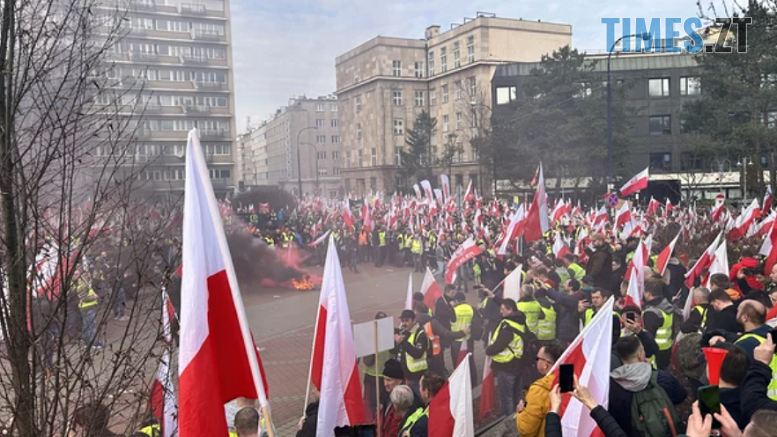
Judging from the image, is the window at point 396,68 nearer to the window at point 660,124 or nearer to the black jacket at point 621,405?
the window at point 660,124

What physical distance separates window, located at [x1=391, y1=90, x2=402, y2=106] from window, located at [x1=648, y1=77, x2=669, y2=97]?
20559mm

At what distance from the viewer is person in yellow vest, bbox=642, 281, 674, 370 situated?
6586 mm

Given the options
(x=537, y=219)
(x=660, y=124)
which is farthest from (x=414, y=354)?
(x=660, y=124)

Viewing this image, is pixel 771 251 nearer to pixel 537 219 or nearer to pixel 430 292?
pixel 537 219

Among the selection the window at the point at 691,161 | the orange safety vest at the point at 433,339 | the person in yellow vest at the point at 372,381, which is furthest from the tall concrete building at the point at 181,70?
the window at the point at 691,161

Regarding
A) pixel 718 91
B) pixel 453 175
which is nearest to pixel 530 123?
pixel 718 91

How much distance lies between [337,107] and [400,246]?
101ft

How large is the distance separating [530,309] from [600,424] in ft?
14.4

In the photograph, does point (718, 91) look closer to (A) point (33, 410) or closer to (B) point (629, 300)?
(B) point (629, 300)

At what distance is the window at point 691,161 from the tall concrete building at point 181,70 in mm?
28631

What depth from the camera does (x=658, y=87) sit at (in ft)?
169

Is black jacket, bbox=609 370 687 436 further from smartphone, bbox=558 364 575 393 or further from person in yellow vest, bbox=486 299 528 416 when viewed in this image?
person in yellow vest, bbox=486 299 528 416

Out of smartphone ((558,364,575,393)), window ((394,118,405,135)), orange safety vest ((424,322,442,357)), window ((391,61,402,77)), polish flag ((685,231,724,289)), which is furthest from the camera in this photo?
window ((394,118,405,135))

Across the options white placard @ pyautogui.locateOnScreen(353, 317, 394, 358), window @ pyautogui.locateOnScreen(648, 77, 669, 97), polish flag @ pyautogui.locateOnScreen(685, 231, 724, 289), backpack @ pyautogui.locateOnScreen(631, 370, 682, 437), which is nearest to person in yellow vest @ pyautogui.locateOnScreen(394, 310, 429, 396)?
white placard @ pyautogui.locateOnScreen(353, 317, 394, 358)
